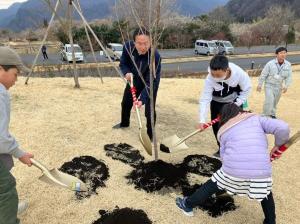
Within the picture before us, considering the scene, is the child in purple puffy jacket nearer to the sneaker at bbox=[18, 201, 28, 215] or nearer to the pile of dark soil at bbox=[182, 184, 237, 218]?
the pile of dark soil at bbox=[182, 184, 237, 218]

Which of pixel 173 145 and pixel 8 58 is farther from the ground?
pixel 8 58

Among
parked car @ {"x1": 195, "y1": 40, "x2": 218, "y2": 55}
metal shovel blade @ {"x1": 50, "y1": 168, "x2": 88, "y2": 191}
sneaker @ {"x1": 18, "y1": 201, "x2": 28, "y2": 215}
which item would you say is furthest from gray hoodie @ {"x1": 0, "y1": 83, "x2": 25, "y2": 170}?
parked car @ {"x1": 195, "y1": 40, "x2": 218, "y2": 55}

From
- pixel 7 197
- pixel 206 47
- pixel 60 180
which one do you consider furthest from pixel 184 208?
pixel 206 47

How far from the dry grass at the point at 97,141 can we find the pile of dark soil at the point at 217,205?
0.07m

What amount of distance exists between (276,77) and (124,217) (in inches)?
162

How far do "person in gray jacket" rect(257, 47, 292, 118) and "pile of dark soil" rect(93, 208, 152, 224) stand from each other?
3.71m

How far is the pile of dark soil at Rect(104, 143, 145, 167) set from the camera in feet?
13.7

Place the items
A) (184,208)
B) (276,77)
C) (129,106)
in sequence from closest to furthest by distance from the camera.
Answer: (184,208) < (129,106) < (276,77)

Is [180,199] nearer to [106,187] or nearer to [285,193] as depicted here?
[106,187]

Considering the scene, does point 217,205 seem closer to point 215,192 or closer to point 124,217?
point 215,192

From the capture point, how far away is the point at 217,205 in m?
3.39

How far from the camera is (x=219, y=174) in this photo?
2.82m

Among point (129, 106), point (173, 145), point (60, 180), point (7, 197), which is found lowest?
point (173, 145)

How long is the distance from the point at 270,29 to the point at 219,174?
3787 cm
